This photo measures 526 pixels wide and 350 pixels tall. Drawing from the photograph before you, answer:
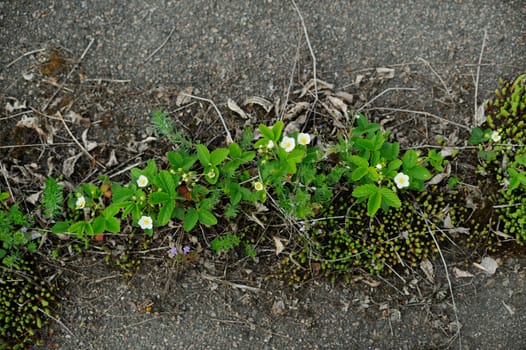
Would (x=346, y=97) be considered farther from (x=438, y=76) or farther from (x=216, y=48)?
(x=216, y=48)

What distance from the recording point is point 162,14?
3355 mm

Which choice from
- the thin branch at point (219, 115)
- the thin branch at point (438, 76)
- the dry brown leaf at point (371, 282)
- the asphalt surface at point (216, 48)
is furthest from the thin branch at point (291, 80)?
the dry brown leaf at point (371, 282)

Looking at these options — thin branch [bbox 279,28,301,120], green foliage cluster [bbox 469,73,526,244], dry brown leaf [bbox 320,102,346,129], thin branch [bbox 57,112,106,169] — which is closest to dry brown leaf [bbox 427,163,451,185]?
green foliage cluster [bbox 469,73,526,244]

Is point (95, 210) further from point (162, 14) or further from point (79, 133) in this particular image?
point (162, 14)

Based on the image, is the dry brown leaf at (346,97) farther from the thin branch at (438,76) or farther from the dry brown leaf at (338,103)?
the thin branch at (438,76)

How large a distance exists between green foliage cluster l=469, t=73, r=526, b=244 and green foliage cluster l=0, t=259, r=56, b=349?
118 inches

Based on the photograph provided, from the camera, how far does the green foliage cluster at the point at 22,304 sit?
3094 millimetres

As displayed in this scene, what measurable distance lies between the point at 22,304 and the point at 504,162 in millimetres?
3353

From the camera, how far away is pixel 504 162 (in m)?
3.13

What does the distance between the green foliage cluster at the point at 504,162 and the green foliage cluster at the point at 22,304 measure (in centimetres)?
299

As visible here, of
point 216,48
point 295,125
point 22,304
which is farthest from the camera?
point 216,48

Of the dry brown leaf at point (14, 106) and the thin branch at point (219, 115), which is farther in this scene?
the dry brown leaf at point (14, 106)

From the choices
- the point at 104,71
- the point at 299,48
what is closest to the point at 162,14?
the point at 104,71

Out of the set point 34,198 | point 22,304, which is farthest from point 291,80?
point 22,304
